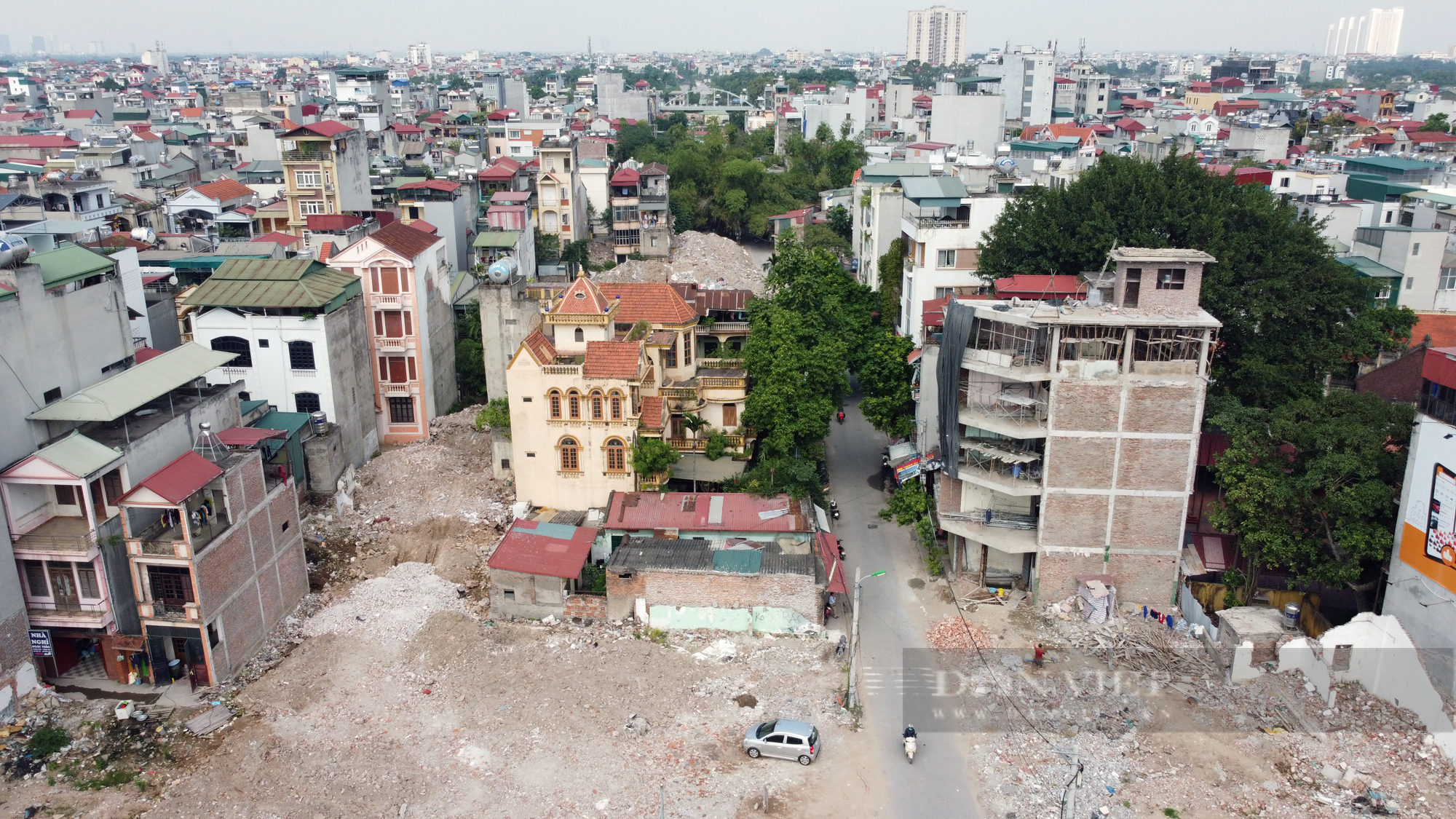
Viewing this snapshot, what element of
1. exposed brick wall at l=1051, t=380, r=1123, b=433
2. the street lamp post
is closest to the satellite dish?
the street lamp post

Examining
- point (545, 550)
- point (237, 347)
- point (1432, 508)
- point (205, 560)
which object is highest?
point (237, 347)

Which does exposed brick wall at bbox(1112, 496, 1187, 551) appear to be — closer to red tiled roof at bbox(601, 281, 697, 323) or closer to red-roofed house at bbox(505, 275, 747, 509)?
red-roofed house at bbox(505, 275, 747, 509)

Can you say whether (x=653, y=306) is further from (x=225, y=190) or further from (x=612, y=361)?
(x=225, y=190)

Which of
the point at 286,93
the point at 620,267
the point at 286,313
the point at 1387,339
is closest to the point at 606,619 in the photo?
the point at 286,313

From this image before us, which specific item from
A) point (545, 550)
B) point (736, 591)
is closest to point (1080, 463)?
point (736, 591)

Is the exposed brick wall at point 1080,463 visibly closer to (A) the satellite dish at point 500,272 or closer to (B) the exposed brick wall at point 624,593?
(B) the exposed brick wall at point 624,593

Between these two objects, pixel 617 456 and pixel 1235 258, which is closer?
pixel 617 456

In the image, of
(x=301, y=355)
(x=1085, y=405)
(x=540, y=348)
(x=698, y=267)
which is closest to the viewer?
(x=1085, y=405)

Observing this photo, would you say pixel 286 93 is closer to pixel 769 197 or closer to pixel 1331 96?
pixel 769 197
